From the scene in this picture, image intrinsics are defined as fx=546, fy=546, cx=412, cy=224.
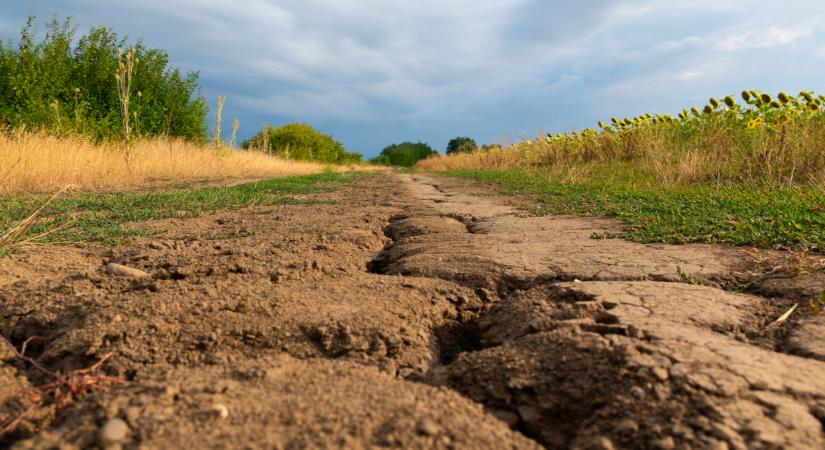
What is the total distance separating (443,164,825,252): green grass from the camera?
2721 millimetres

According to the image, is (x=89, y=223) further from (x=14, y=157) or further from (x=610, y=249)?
(x=14, y=157)

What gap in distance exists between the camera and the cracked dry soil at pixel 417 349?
98cm

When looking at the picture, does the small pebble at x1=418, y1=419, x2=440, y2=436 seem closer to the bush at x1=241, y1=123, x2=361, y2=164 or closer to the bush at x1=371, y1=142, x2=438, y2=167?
the bush at x1=241, y1=123, x2=361, y2=164

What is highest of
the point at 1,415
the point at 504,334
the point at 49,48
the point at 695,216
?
the point at 49,48

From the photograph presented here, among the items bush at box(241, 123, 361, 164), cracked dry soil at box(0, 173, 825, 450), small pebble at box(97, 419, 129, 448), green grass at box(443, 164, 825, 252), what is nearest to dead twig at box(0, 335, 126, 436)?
cracked dry soil at box(0, 173, 825, 450)

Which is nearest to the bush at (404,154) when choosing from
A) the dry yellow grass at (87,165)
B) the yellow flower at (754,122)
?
the dry yellow grass at (87,165)

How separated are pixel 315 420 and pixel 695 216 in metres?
3.10

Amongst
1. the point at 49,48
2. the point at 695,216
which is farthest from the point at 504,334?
the point at 49,48

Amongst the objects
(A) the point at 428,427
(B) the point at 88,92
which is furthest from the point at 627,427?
(B) the point at 88,92

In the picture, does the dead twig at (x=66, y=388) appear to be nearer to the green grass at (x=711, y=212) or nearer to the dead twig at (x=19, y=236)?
the dead twig at (x=19, y=236)

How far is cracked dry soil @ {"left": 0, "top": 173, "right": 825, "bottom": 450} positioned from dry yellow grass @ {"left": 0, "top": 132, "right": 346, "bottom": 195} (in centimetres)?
246

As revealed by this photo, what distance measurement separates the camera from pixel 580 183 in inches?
266

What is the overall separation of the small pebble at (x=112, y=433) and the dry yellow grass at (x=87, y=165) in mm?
3317

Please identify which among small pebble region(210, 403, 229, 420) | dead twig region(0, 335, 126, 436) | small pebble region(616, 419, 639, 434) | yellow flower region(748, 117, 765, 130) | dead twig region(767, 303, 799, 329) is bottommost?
dead twig region(0, 335, 126, 436)
